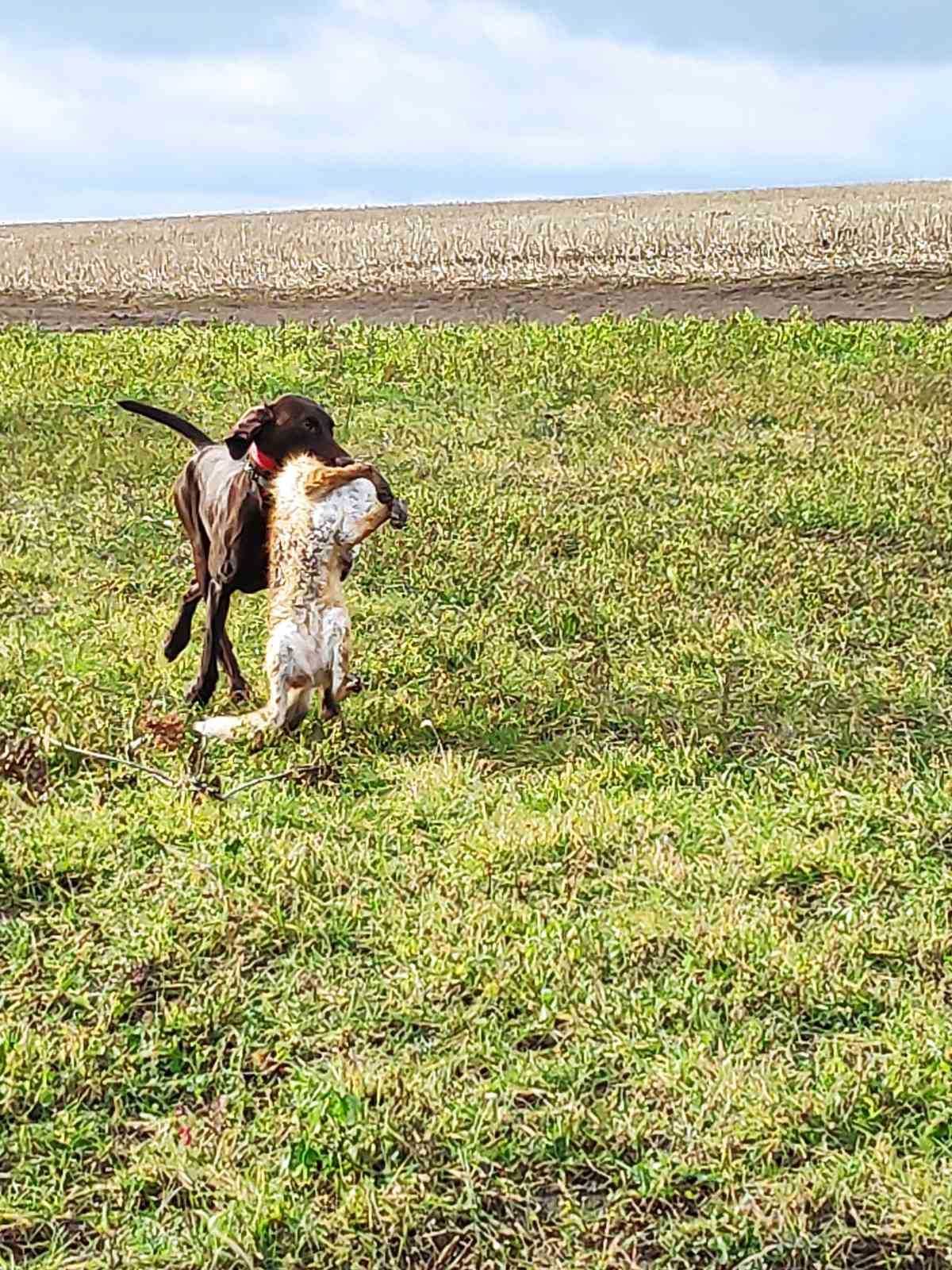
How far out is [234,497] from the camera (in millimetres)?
5309

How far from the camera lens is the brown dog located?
5.23 meters

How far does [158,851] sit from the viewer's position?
15.1ft

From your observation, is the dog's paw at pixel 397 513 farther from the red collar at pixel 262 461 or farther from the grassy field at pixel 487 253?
the grassy field at pixel 487 253

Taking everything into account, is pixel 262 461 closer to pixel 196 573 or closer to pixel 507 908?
pixel 196 573

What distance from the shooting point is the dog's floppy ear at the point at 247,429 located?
17.1ft

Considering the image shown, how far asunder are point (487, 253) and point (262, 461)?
573 inches

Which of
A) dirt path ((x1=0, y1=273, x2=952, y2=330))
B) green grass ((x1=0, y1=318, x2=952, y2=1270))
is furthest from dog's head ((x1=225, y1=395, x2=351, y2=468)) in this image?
dirt path ((x1=0, y1=273, x2=952, y2=330))

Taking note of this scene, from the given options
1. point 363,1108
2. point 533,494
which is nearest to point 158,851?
point 363,1108

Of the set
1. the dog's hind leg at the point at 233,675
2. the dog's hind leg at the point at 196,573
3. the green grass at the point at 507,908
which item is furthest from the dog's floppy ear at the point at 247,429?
the green grass at the point at 507,908

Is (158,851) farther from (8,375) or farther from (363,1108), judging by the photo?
(8,375)

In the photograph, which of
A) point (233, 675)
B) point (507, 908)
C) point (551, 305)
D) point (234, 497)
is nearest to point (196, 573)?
point (233, 675)

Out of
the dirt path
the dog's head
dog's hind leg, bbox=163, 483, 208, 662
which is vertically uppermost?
the dirt path

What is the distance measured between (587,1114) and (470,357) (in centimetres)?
959

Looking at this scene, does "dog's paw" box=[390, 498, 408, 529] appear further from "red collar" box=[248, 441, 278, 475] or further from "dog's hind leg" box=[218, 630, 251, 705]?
"dog's hind leg" box=[218, 630, 251, 705]
